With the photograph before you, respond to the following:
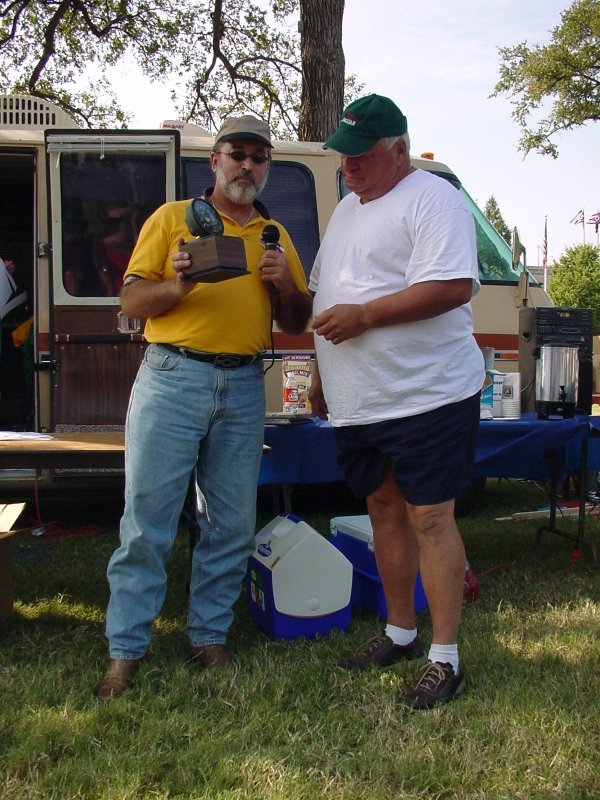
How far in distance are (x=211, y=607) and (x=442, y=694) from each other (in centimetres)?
86

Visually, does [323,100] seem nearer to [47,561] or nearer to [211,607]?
[47,561]

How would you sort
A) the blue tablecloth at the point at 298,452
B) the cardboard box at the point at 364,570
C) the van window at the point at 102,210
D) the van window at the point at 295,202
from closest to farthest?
the cardboard box at the point at 364,570 < the blue tablecloth at the point at 298,452 < the van window at the point at 102,210 < the van window at the point at 295,202

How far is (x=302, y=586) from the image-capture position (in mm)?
3230

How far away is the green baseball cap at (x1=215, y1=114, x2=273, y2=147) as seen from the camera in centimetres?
273

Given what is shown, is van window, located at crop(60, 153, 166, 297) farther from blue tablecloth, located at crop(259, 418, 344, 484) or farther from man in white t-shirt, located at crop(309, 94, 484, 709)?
man in white t-shirt, located at crop(309, 94, 484, 709)

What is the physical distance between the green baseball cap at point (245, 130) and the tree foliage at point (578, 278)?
34.7 metres

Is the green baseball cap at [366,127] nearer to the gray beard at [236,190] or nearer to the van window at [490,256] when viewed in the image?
the gray beard at [236,190]

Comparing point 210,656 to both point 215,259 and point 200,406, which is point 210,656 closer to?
point 200,406

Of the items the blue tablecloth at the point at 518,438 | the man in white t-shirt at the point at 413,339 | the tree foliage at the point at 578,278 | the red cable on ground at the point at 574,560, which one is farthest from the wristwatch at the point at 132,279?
the tree foliage at the point at 578,278

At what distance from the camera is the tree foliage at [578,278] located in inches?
1442

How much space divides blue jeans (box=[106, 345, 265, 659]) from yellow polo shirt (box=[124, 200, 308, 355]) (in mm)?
76

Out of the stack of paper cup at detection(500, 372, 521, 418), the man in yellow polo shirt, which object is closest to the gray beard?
the man in yellow polo shirt

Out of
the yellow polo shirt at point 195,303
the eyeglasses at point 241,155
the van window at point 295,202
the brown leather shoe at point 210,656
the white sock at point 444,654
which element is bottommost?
the brown leather shoe at point 210,656

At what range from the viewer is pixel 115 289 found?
17.5 ft
